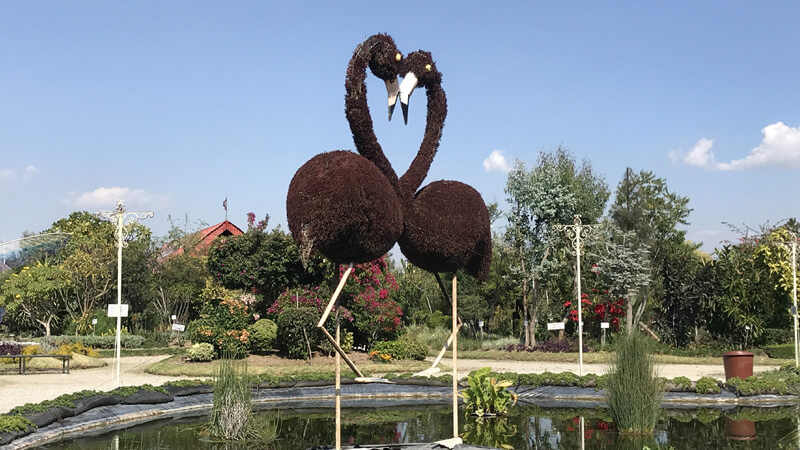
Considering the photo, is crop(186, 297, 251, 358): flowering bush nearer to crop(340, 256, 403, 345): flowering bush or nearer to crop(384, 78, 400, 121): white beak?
crop(340, 256, 403, 345): flowering bush

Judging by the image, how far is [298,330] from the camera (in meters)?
16.6

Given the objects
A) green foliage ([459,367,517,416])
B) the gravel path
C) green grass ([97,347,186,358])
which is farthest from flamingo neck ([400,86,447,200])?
green grass ([97,347,186,358])

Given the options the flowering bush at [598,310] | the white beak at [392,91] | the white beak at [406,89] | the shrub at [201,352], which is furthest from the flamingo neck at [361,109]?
the flowering bush at [598,310]

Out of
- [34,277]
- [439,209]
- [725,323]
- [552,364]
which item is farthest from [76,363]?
[725,323]

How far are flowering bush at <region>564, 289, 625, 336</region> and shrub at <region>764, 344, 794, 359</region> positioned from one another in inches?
180

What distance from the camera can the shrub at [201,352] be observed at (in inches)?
658

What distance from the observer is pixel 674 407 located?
1128cm

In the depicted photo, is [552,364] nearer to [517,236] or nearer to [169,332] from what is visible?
[517,236]

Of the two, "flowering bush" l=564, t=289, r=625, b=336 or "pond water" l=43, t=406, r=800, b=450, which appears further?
"flowering bush" l=564, t=289, r=625, b=336

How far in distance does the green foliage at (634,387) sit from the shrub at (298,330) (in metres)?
9.28

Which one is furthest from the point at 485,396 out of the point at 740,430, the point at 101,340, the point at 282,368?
the point at 101,340

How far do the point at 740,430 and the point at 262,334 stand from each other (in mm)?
11278

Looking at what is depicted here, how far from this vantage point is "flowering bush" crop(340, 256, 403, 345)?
59.0 feet

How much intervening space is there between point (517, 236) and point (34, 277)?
18891mm
